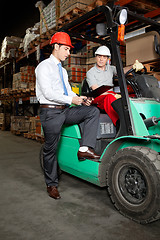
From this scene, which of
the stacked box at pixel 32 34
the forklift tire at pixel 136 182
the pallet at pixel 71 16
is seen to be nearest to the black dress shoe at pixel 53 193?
the forklift tire at pixel 136 182

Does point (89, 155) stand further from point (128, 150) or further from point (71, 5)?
point (71, 5)

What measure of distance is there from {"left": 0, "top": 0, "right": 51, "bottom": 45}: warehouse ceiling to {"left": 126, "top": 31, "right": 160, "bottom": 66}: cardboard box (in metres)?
6.73

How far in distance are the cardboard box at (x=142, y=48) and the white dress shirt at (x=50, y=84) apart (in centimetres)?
189

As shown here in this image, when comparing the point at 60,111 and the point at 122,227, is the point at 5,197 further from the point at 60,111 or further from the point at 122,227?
the point at 122,227

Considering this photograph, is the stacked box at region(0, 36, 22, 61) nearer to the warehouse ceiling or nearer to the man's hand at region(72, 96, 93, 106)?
the warehouse ceiling

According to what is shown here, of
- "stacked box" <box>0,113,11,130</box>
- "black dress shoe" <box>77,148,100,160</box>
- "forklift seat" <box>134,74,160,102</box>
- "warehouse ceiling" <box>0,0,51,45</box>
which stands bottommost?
"stacked box" <box>0,113,11,130</box>

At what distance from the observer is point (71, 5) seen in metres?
5.23

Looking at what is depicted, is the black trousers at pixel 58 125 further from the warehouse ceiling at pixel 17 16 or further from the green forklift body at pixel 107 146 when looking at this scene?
the warehouse ceiling at pixel 17 16

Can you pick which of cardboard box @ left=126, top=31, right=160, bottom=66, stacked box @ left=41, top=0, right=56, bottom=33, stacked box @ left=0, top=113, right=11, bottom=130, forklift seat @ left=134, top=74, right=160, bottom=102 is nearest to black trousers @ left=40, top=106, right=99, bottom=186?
forklift seat @ left=134, top=74, right=160, bottom=102

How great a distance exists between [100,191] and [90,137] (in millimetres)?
879

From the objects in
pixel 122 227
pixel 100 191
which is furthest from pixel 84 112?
pixel 122 227

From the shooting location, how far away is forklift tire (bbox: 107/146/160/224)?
75.9 inches

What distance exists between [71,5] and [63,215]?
4.76m

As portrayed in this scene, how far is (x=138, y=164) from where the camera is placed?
6.72ft
